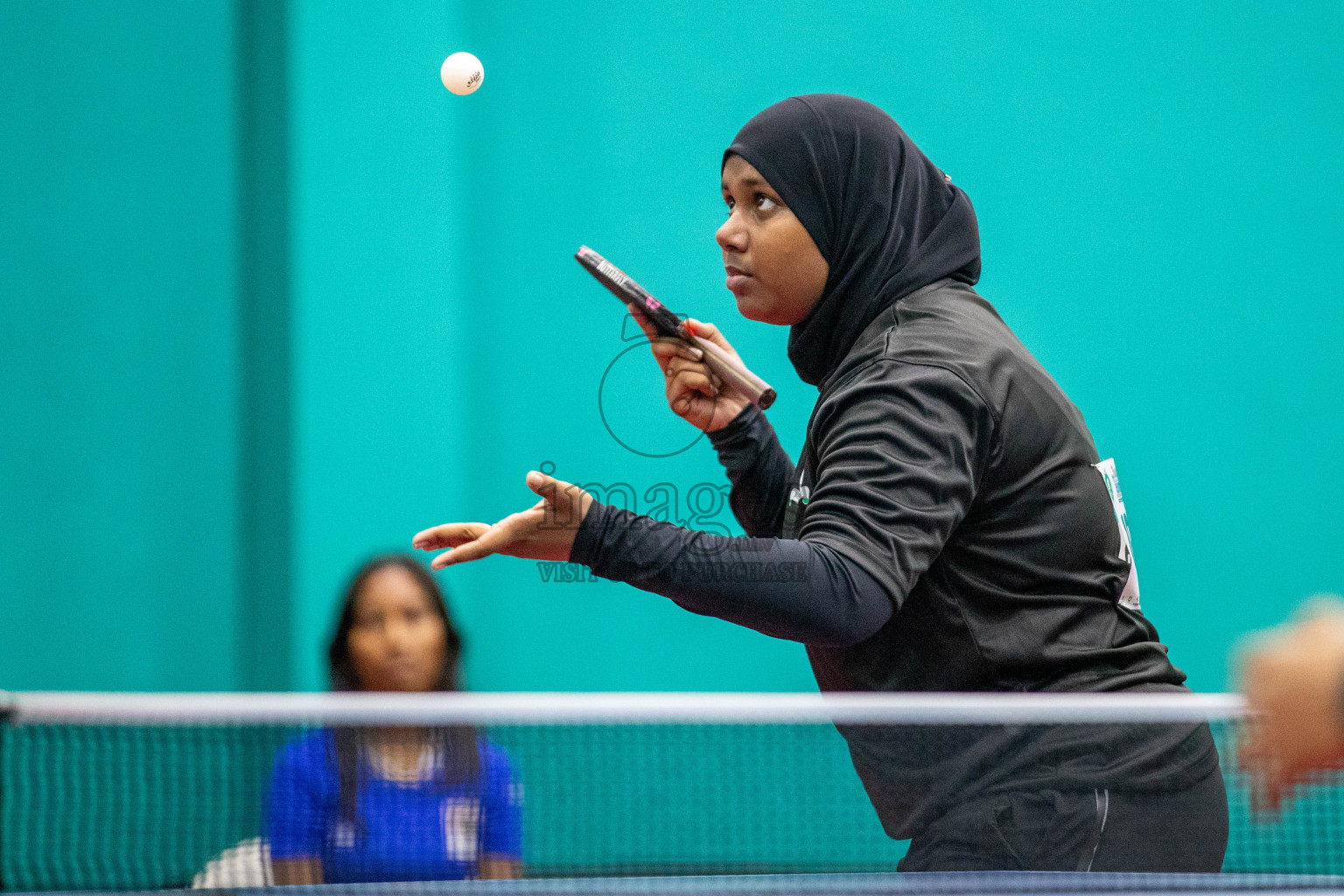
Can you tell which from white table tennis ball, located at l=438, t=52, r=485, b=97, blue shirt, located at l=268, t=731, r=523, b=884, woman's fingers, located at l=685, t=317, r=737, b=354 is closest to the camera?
blue shirt, located at l=268, t=731, r=523, b=884

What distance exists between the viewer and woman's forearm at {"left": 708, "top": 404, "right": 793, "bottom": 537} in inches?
68.6

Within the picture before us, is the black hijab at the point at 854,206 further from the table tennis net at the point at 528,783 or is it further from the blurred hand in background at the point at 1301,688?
the blurred hand in background at the point at 1301,688

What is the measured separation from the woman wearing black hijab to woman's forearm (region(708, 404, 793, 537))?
0.31 metres

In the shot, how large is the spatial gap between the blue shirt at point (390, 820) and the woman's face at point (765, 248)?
2.12 feet

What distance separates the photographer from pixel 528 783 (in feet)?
4.04

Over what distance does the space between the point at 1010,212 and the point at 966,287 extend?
4.46 feet

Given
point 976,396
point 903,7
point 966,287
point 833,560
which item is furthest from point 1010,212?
point 833,560

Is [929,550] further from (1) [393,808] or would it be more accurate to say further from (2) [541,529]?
(1) [393,808]

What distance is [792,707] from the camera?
1.11 m

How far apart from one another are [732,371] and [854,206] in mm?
334

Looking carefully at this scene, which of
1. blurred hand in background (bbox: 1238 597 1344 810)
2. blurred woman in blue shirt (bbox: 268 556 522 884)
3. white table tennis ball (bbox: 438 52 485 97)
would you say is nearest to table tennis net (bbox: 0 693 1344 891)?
blurred woman in blue shirt (bbox: 268 556 522 884)

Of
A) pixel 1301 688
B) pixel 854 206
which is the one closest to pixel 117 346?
pixel 854 206

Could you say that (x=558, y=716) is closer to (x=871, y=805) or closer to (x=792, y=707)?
(x=792, y=707)

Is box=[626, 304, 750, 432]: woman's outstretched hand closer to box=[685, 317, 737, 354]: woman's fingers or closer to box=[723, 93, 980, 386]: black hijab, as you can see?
box=[685, 317, 737, 354]: woman's fingers
